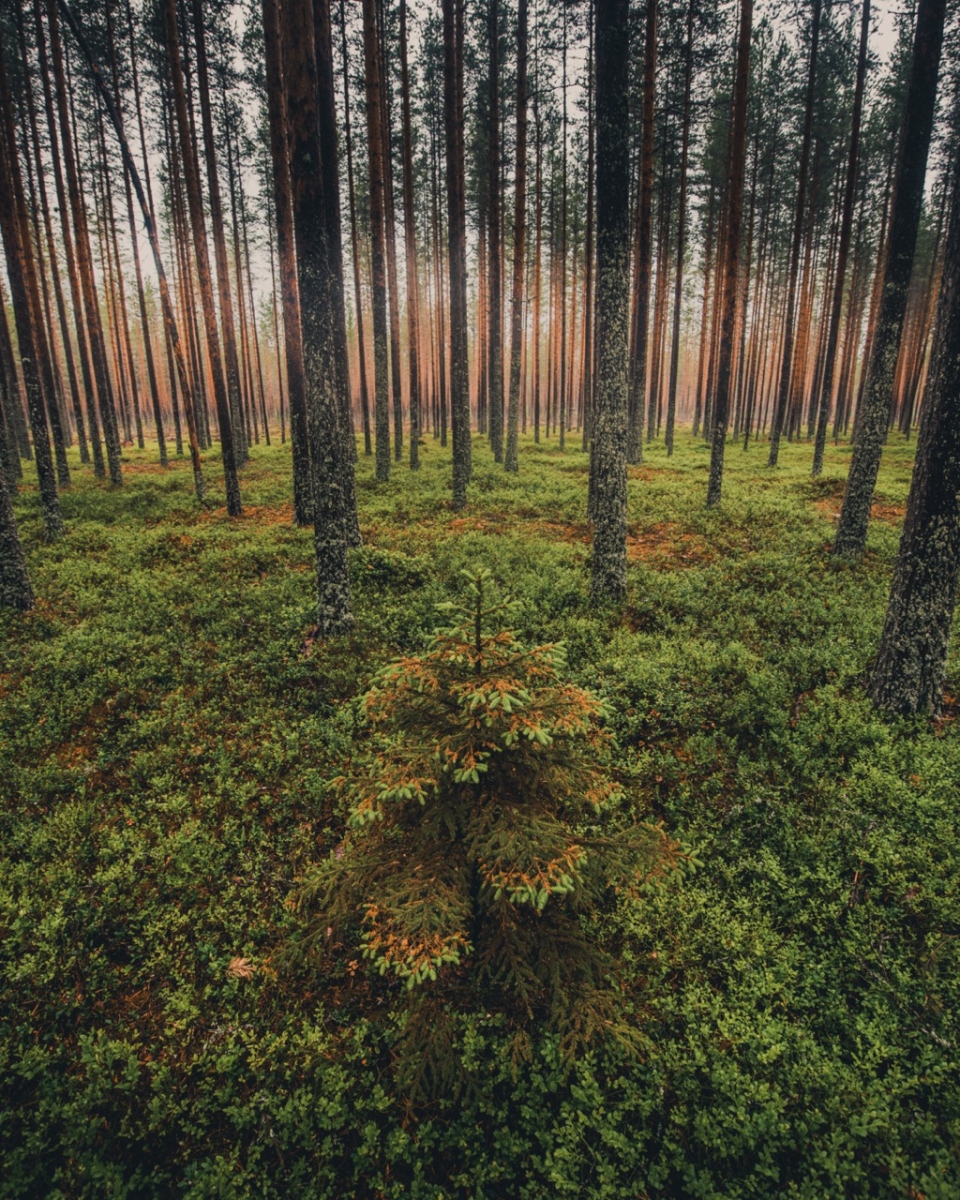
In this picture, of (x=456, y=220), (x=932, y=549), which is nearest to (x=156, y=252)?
(x=456, y=220)

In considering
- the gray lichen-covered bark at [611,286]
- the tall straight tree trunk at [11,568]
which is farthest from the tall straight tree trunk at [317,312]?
the tall straight tree trunk at [11,568]

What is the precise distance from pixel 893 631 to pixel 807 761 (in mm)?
1952

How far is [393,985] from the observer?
392 cm

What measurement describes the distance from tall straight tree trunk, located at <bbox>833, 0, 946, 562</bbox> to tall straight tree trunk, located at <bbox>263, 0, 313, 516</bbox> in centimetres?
1108

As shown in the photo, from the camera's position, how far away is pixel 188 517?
15266mm

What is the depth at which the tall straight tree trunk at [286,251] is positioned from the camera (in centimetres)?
1223

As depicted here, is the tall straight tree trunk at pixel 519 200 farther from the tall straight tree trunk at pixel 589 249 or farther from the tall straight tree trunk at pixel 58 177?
the tall straight tree trunk at pixel 58 177

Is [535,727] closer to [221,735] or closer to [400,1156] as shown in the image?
[400,1156]

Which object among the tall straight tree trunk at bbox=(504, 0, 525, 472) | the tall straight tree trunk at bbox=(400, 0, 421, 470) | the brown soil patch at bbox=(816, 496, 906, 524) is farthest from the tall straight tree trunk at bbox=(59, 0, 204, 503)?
the brown soil patch at bbox=(816, 496, 906, 524)

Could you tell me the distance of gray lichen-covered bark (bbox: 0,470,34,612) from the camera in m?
8.66

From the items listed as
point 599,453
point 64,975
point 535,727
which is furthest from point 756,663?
point 64,975

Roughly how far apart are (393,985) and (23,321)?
15.1 meters

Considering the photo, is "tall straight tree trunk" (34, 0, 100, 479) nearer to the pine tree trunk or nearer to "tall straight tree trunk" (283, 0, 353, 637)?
the pine tree trunk

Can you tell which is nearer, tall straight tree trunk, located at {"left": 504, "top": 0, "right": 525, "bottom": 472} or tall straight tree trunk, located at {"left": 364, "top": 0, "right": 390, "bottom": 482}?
tall straight tree trunk, located at {"left": 364, "top": 0, "right": 390, "bottom": 482}
